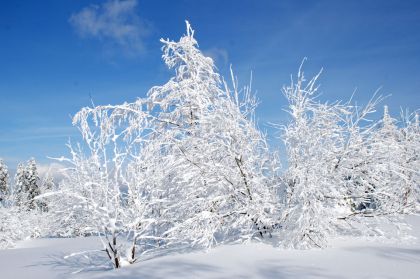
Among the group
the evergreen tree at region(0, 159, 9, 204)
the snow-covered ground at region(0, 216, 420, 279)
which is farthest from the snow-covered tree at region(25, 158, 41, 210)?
the snow-covered ground at region(0, 216, 420, 279)

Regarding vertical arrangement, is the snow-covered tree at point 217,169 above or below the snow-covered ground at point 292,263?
above

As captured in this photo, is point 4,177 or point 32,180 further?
point 32,180

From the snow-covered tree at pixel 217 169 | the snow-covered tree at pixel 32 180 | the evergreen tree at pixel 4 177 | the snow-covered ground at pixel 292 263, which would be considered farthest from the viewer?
the snow-covered tree at pixel 32 180

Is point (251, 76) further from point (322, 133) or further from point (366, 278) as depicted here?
point (366, 278)

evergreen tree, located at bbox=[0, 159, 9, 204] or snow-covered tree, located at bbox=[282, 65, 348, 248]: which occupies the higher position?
evergreen tree, located at bbox=[0, 159, 9, 204]

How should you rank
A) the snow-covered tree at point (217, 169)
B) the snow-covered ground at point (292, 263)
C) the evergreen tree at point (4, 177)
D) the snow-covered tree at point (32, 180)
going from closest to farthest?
the snow-covered ground at point (292, 263) → the snow-covered tree at point (217, 169) → the evergreen tree at point (4, 177) → the snow-covered tree at point (32, 180)

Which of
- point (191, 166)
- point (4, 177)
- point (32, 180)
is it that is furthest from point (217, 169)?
point (32, 180)

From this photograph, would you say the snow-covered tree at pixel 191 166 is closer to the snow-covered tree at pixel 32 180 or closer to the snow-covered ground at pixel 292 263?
the snow-covered ground at pixel 292 263

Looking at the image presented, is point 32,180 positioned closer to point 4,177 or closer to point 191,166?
point 4,177

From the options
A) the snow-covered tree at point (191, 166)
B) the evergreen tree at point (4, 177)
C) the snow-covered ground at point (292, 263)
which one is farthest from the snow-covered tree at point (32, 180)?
the snow-covered ground at point (292, 263)

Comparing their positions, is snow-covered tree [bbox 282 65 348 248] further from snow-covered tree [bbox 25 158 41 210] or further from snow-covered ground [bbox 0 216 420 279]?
snow-covered tree [bbox 25 158 41 210]

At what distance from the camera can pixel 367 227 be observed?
7.80m

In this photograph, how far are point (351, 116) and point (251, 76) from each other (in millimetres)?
2450

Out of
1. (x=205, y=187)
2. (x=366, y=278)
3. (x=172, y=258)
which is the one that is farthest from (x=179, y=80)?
(x=366, y=278)
